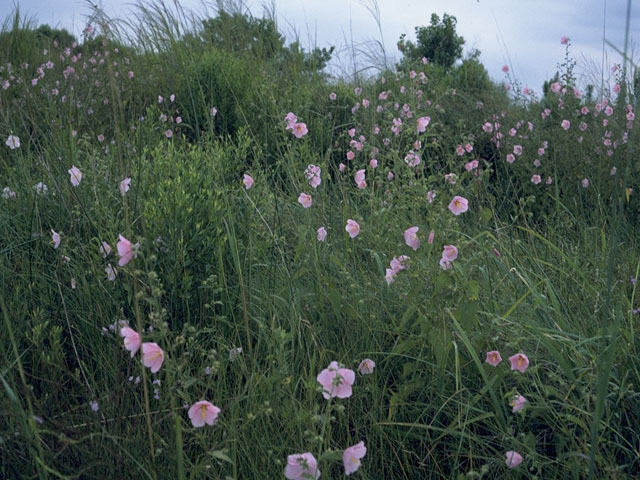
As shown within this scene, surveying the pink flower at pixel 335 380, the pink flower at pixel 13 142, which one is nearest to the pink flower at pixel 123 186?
the pink flower at pixel 335 380

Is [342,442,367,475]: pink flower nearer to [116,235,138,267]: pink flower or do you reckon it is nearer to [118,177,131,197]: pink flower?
[116,235,138,267]: pink flower

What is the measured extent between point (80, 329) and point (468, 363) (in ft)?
4.11

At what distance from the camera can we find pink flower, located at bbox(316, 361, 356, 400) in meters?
1.27

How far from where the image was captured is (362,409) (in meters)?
1.76

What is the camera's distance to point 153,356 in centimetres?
131

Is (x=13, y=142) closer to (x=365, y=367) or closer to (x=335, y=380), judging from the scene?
(x=365, y=367)

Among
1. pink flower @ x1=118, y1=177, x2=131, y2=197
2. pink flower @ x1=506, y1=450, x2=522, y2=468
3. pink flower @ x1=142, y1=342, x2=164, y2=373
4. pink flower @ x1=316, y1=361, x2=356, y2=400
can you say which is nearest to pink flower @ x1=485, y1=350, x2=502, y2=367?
pink flower @ x1=506, y1=450, x2=522, y2=468

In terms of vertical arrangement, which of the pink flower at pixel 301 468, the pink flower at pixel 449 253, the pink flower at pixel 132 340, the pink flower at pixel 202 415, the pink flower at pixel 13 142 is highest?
the pink flower at pixel 13 142

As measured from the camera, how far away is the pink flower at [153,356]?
4.19 ft

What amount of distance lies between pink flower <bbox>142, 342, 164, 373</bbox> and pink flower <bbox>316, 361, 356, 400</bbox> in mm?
330

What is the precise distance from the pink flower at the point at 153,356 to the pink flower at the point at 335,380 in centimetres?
33

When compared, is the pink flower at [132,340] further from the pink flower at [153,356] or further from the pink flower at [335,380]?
the pink flower at [335,380]

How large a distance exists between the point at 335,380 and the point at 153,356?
38 cm

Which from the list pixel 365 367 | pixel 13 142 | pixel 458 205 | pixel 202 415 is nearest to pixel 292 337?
pixel 365 367
